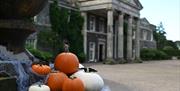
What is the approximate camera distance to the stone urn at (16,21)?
13.8ft

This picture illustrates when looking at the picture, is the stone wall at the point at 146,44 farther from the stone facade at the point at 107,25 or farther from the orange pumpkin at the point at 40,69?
the orange pumpkin at the point at 40,69

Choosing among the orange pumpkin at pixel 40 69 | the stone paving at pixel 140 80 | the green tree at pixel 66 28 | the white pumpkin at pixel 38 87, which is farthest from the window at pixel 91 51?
the white pumpkin at pixel 38 87

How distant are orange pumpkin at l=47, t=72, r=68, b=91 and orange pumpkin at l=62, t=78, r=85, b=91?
70 mm

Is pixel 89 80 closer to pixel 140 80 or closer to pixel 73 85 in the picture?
pixel 73 85

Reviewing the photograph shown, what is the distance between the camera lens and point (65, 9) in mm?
35156

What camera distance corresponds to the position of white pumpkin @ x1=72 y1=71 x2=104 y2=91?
4.36 m

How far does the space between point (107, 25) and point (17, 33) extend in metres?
33.2

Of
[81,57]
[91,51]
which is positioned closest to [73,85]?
[81,57]

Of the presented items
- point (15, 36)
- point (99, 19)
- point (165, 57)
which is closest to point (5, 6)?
point (15, 36)

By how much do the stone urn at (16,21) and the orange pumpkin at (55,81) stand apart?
2.22ft

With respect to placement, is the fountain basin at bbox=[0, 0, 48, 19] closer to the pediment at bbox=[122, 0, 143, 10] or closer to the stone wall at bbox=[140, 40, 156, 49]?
the pediment at bbox=[122, 0, 143, 10]

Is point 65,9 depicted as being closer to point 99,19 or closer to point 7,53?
point 99,19

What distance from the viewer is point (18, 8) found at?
425 cm

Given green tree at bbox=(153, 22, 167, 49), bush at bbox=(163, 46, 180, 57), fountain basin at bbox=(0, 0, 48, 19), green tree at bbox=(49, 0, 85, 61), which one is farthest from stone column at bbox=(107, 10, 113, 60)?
green tree at bbox=(153, 22, 167, 49)
